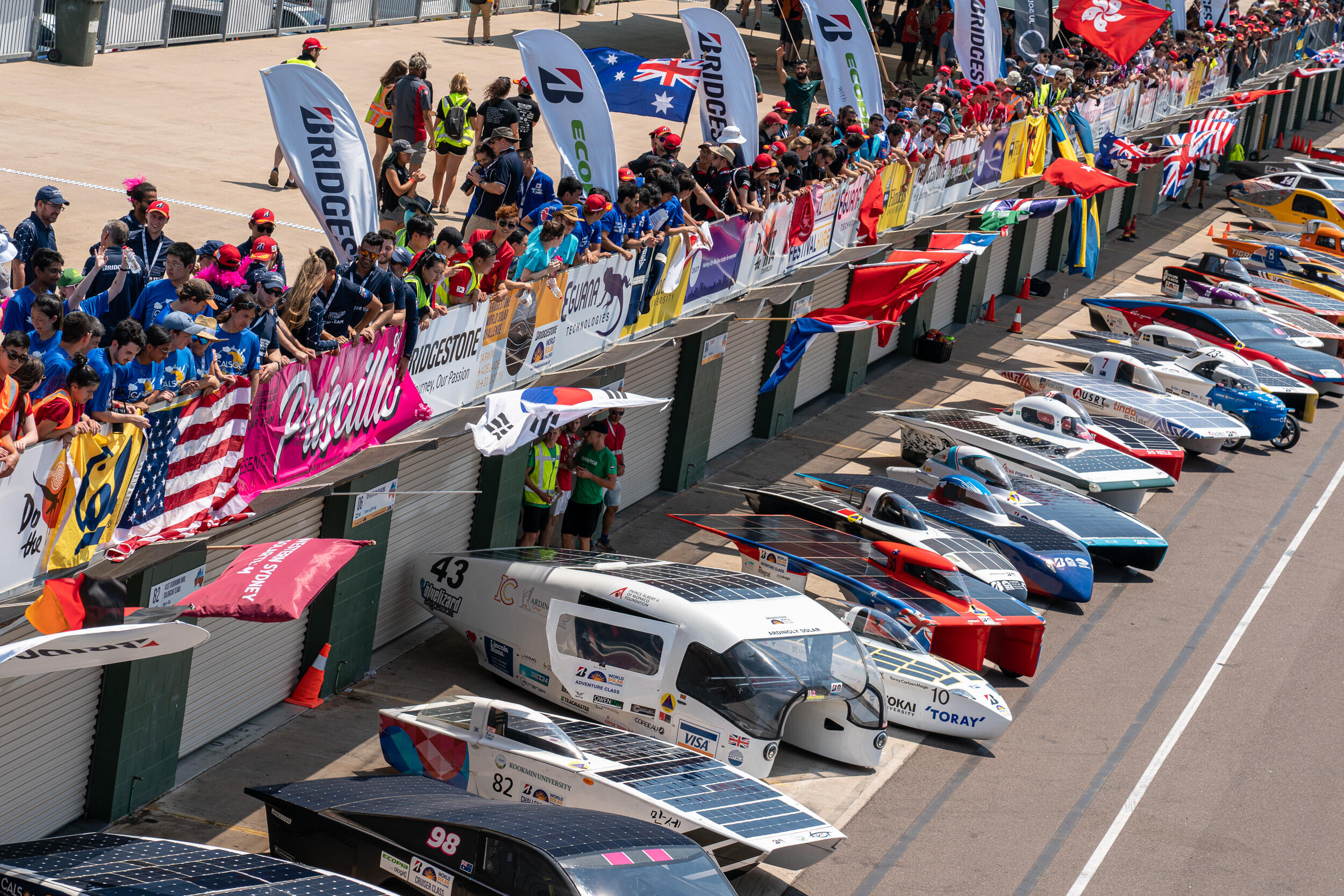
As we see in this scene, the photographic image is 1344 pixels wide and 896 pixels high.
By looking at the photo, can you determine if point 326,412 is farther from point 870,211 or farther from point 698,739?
point 870,211

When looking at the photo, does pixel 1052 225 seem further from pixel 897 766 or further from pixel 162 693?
pixel 162 693

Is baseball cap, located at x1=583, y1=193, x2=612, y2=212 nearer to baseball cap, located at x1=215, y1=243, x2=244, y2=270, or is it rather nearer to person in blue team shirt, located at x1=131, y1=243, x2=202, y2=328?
baseball cap, located at x1=215, y1=243, x2=244, y2=270

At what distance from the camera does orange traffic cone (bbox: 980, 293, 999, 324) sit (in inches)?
1337

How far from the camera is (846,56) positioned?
81.9ft

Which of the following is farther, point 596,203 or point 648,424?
point 648,424

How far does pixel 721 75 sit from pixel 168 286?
1123 centimetres

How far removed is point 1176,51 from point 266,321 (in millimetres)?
36260

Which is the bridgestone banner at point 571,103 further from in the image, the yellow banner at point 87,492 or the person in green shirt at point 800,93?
the person in green shirt at point 800,93

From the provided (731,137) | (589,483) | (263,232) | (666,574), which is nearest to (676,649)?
(666,574)

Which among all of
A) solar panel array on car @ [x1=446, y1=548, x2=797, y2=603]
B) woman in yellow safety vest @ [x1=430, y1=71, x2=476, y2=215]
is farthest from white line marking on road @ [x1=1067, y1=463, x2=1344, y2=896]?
woman in yellow safety vest @ [x1=430, y1=71, x2=476, y2=215]

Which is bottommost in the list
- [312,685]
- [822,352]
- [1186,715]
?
[312,685]

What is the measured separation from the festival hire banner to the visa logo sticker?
397 cm

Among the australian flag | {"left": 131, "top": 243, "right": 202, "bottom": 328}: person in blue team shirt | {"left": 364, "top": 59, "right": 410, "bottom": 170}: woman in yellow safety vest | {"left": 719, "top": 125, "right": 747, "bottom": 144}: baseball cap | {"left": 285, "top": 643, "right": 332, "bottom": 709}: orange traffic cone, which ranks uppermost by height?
the australian flag

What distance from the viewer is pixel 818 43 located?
2458 centimetres
